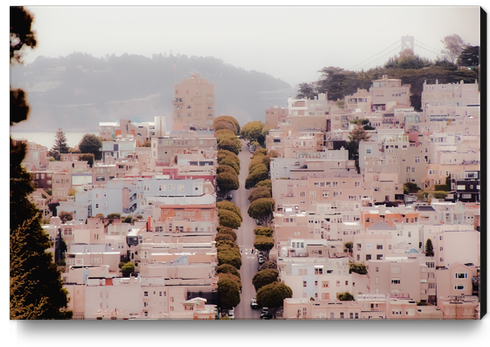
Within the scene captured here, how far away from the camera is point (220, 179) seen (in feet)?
31.3

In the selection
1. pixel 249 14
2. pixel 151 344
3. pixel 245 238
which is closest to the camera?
pixel 151 344

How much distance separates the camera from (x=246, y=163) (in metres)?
9.50

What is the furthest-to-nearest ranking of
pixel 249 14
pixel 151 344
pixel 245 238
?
1. pixel 245 238
2. pixel 249 14
3. pixel 151 344

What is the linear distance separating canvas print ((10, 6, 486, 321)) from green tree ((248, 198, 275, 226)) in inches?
1.0

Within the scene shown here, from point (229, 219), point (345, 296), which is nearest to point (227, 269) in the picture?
point (229, 219)

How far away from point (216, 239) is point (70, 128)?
197cm

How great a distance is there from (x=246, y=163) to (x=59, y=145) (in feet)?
6.87

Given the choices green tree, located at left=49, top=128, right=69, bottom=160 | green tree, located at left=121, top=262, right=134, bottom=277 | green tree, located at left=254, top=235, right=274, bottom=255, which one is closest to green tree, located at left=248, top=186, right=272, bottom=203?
green tree, located at left=254, top=235, right=274, bottom=255

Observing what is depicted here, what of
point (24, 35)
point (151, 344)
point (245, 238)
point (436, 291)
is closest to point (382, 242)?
point (436, 291)

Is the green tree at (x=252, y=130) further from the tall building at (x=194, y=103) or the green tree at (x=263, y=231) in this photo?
the green tree at (x=263, y=231)

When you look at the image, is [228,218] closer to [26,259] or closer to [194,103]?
[194,103]

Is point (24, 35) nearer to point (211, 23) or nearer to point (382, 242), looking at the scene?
point (211, 23)

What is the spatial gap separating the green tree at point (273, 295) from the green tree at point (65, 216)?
84.7 inches

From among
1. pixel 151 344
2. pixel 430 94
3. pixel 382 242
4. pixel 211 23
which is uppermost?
pixel 211 23
